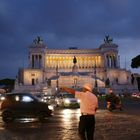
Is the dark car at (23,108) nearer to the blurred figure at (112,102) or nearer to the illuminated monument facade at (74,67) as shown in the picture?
the blurred figure at (112,102)

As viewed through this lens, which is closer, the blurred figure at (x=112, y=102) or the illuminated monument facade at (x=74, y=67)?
the blurred figure at (x=112, y=102)

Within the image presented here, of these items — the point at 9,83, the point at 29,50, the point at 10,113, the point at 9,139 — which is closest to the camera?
the point at 9,139

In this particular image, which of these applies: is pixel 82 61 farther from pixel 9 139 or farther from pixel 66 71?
pixel 9 139

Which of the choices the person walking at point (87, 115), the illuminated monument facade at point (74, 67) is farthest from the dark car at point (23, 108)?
the illuminated monument facade at point (74, 67)

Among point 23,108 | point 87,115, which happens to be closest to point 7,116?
point 23,108

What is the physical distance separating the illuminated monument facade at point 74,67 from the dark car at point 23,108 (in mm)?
Answer: 113702

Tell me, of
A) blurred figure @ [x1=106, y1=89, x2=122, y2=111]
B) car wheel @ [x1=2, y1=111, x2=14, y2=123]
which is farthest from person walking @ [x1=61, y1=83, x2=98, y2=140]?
blurred figure @ [x1=106, y1=89, x2=122, y2=111]

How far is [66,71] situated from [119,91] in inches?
1430

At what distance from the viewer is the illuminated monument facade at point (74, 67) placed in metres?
142

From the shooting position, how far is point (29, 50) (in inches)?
6137

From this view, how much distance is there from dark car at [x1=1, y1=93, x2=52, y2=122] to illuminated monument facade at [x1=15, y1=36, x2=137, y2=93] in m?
114

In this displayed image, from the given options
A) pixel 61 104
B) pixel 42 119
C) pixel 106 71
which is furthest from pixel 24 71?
pixel 42 119

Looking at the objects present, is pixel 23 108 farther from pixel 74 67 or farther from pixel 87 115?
pixel 74 67

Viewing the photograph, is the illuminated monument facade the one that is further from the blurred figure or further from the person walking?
the person walking
